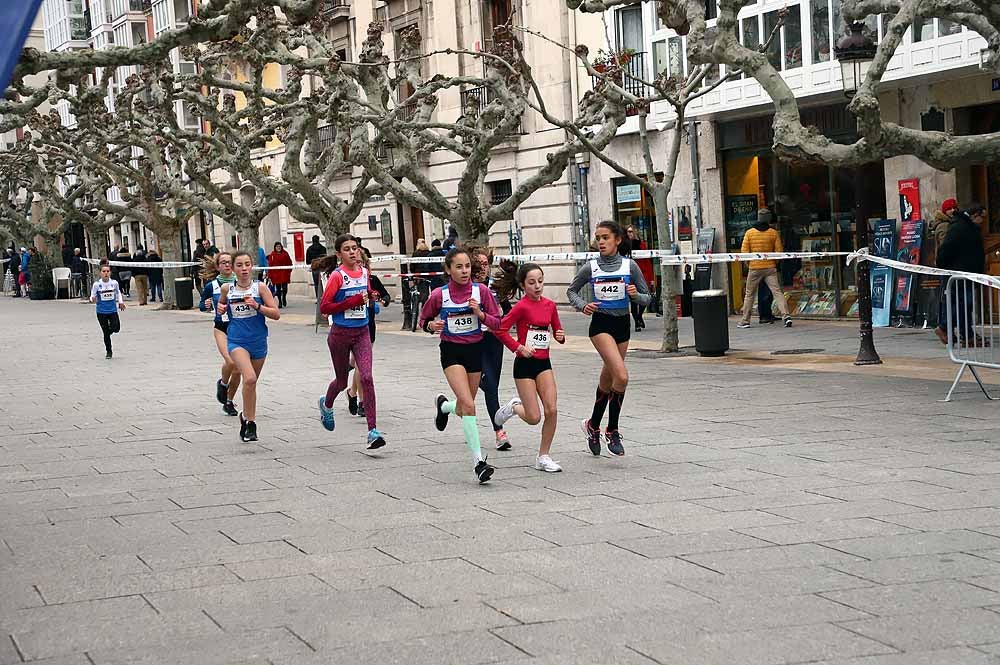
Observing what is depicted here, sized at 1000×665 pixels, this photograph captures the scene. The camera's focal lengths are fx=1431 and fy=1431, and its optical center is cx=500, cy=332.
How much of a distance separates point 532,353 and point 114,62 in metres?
5.43

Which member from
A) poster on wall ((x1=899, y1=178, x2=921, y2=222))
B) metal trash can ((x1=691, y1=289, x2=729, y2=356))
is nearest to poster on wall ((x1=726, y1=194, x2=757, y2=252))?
poster on wall ((x1=899, y1=178, x2=921, y2=222))

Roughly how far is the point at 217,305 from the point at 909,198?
12102 millimetres

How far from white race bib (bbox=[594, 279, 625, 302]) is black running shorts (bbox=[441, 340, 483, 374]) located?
0.98 meters

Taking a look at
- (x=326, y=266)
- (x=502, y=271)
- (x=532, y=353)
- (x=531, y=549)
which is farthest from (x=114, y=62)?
(x=531, y=549)

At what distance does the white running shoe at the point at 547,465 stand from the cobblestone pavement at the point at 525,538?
0.14m

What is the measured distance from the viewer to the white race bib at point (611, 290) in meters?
10.1

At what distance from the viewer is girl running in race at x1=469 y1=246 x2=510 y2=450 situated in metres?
10.4

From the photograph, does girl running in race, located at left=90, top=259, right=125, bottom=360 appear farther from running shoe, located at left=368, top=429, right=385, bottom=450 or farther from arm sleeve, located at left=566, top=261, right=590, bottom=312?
arm sleeve, located at left=566, top=261, right=590, bottom=312

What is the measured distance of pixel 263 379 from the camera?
17.3 m

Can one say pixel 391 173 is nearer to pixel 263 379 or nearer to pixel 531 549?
pixel 263 379

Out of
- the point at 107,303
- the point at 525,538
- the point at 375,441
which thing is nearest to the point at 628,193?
the point at 107,303

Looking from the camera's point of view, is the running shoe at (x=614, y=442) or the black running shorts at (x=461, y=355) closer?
the black running shorts at (x=461, y=355)

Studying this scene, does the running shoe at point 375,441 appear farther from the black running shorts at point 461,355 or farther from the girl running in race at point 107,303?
the girl running in race at point 107,303

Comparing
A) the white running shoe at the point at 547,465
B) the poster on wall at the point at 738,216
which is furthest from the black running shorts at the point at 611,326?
the poster on wall at the point at 738,216
